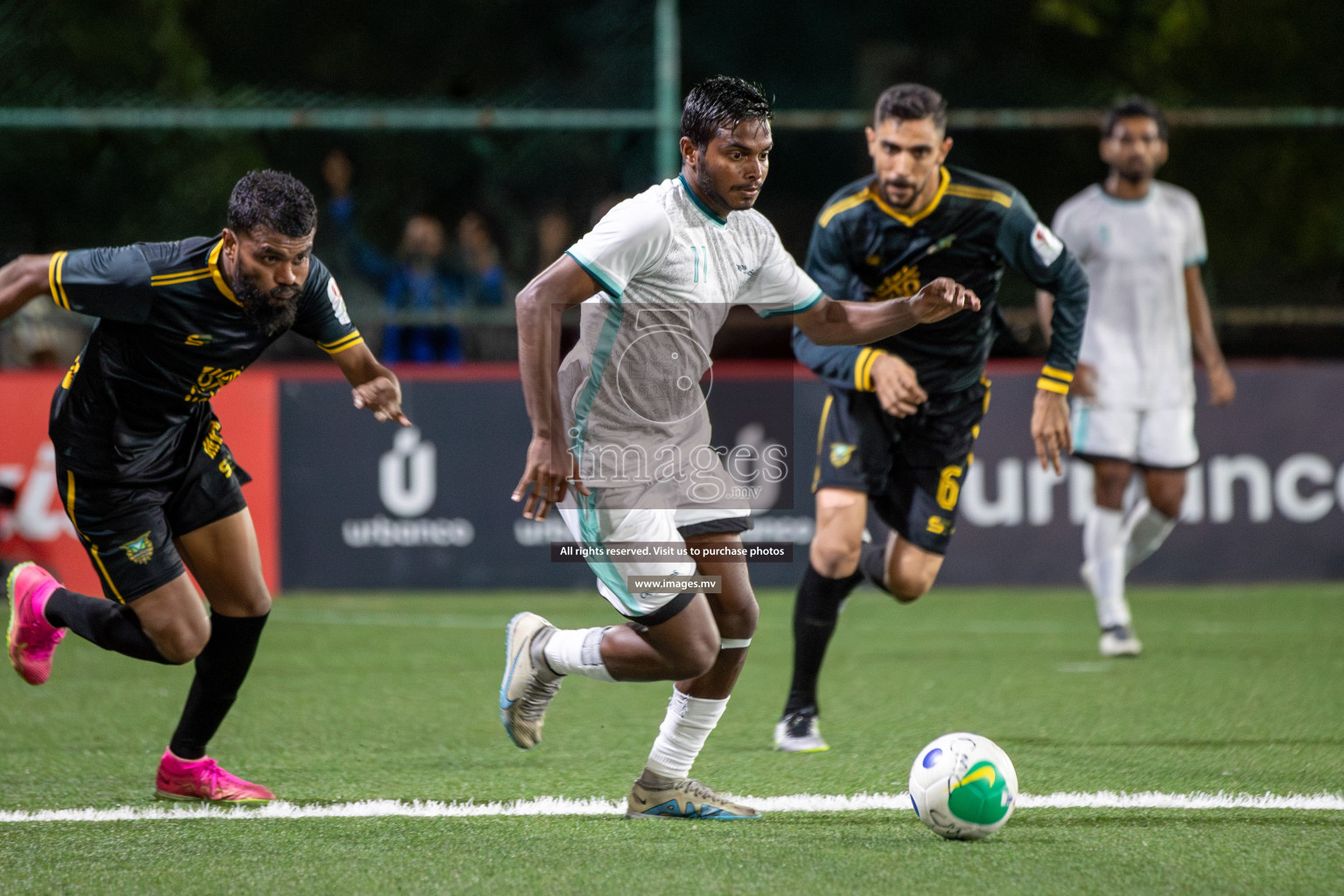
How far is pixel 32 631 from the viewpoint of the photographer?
482 centimetres

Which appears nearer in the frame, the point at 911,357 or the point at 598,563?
the point at 598,563

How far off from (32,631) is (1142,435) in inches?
205

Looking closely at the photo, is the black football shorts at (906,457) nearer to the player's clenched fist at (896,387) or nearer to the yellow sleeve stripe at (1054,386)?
the yellow sleeve stripe at (1054,386)

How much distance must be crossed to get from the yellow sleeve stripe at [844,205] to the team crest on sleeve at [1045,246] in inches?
23.5

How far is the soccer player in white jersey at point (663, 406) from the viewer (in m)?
3.95

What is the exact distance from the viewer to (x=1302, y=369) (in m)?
10.2

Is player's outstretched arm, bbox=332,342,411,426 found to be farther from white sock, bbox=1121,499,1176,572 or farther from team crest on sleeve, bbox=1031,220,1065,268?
white sock, bbox=1121,499,1176,572

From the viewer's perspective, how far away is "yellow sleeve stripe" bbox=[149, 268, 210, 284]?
4.36 m

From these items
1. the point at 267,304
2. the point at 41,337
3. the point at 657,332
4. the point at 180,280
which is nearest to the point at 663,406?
the point at 657,332

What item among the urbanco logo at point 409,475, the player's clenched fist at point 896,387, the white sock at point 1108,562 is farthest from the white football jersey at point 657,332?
the urbanco logo at point 409,475

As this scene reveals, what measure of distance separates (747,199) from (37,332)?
7234mm

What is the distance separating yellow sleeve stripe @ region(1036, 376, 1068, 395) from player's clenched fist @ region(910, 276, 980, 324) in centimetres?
116

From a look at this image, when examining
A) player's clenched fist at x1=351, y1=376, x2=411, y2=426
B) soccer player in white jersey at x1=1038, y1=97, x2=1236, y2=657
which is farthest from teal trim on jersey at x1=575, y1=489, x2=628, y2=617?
soccer player in white jersey at x1=1038, y1=97, x2=1236, y2=657

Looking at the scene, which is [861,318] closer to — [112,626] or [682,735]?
[682,735]
